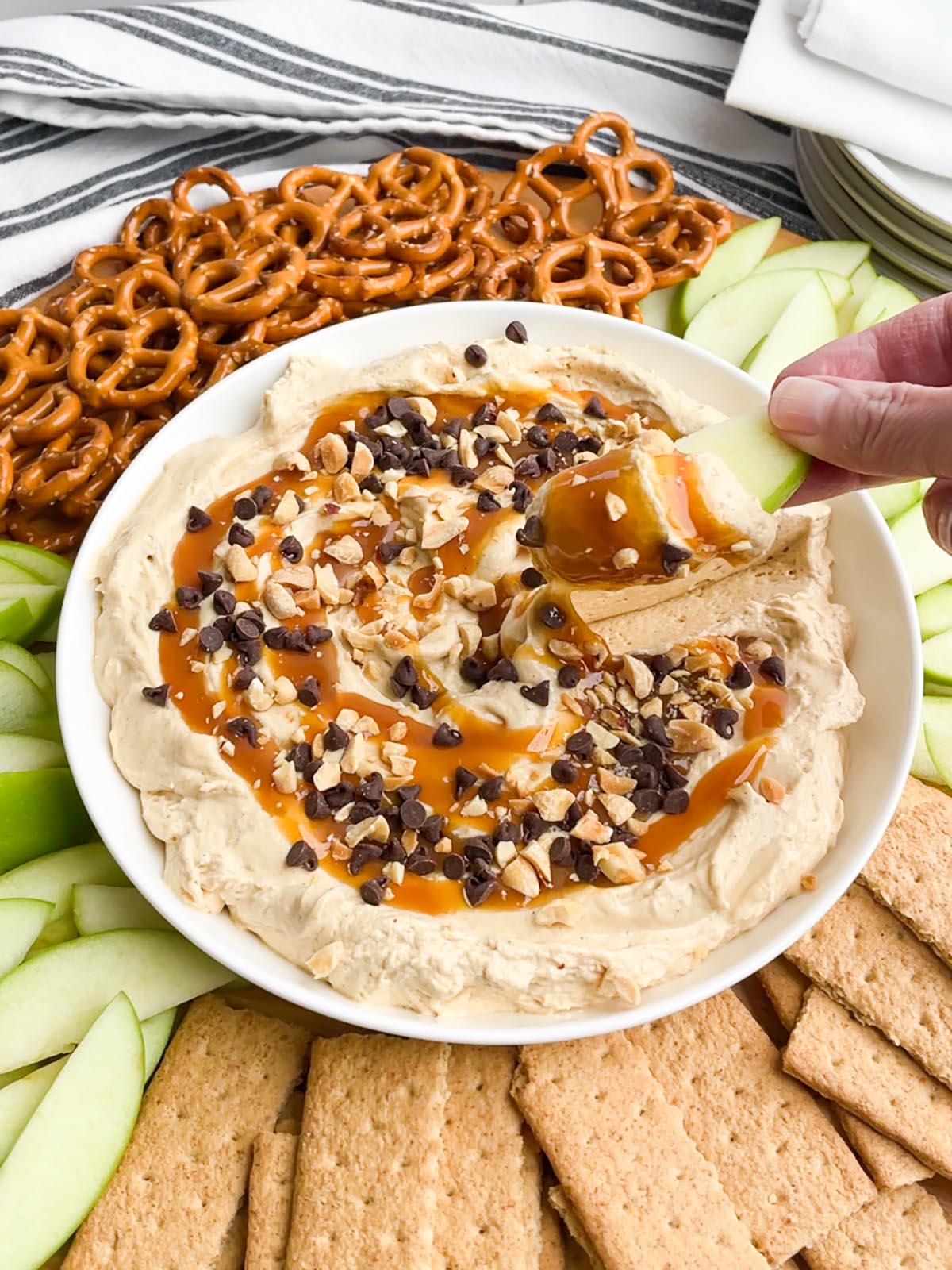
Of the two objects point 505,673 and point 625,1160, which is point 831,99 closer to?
point 505,673

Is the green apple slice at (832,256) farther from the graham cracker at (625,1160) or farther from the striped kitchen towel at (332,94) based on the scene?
the graham cracker at (625,1160)

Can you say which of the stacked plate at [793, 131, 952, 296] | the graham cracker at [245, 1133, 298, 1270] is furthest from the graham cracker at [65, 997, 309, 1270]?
the stacked plate at [793, 131, 952, 296]

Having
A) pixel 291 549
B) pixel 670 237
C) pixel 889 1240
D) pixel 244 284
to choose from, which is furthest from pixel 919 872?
pixel 244 284

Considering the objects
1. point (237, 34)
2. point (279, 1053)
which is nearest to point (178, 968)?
point (279, 1053)

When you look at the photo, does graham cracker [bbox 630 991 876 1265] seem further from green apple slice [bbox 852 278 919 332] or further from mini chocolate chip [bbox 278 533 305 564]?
green apple slice [bbox 852 278 919 332]

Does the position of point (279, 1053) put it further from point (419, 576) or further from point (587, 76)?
point (587, 76)
